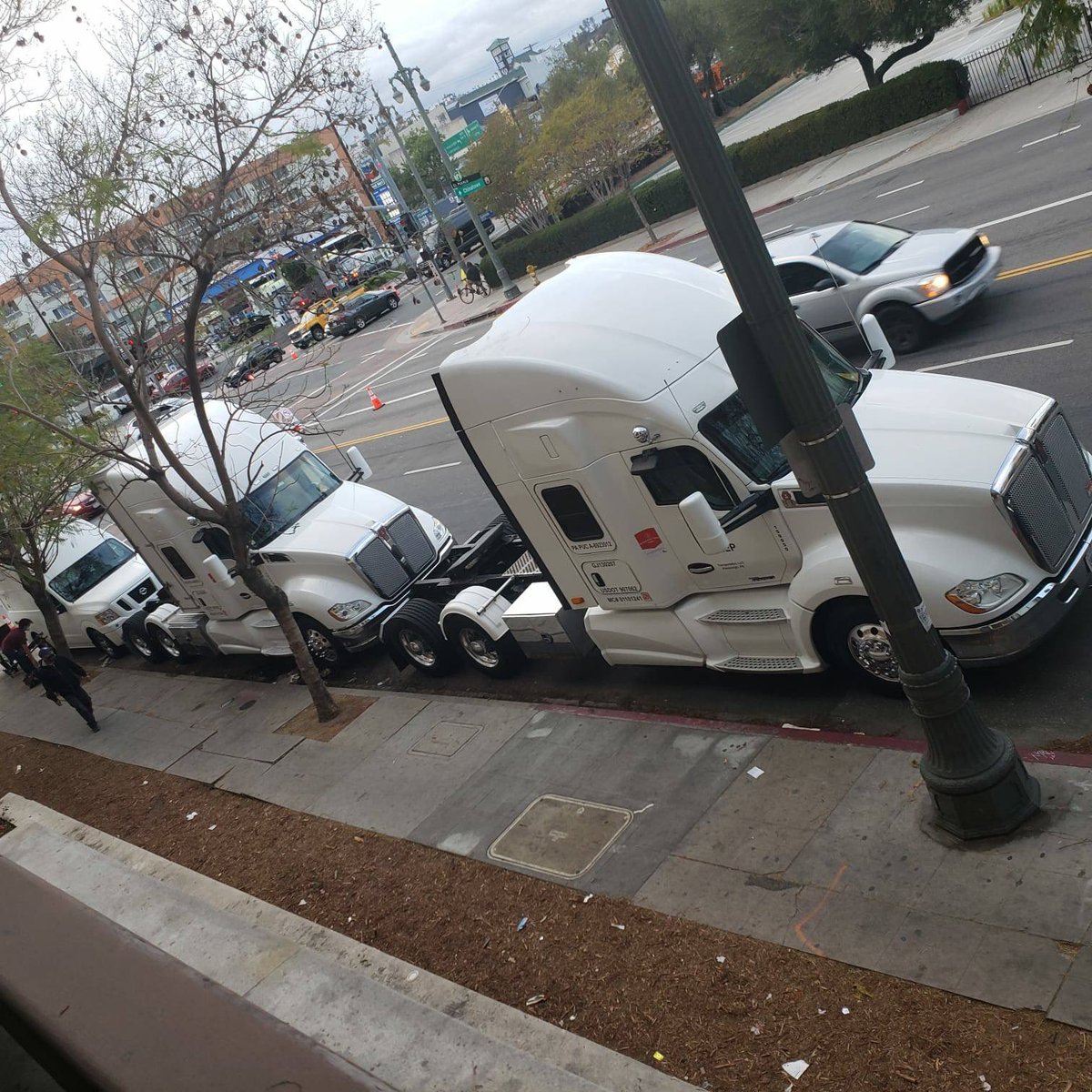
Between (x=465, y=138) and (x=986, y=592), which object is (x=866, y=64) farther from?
(x=986, y=592)

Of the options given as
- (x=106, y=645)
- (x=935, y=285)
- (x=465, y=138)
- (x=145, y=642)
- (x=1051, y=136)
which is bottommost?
(x=1051, y=136)

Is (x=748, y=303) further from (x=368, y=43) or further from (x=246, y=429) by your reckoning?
(x=246, y=429)

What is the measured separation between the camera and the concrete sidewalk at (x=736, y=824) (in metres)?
5.55

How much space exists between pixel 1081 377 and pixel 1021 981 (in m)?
8.55

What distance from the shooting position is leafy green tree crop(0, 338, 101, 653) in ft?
40.7

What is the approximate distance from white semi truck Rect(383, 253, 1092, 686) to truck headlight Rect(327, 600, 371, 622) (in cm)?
391

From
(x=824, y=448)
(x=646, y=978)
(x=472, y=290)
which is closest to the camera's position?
(x=824, y=448)

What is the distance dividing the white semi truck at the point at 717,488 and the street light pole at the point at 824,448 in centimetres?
126

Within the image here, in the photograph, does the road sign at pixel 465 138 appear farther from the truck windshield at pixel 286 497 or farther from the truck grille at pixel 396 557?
the truck grille at pixel 396 557

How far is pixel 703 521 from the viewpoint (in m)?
7.51

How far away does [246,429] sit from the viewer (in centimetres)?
1398

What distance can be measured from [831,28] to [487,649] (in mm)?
29783

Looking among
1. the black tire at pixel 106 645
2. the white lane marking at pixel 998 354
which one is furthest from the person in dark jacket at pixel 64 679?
the white lane marking at pixel 998 354

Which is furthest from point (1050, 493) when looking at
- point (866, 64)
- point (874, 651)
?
point (866, 64)
